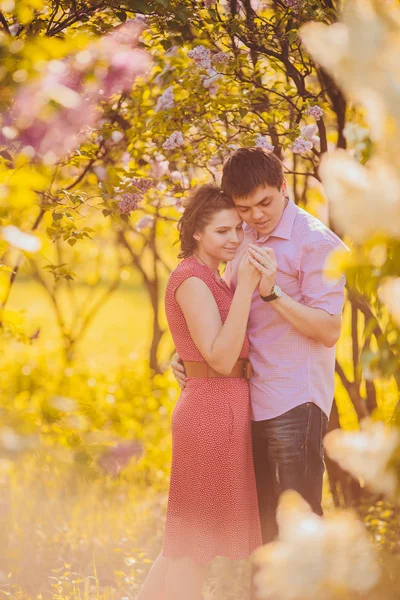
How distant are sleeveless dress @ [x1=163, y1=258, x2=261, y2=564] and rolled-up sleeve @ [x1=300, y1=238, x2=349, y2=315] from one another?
33 cm

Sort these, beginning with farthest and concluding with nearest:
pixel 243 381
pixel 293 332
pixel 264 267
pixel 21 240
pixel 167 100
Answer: pixel 167 100, pixel 243 381, pixel 293 332, pixel 264 267, pixel 21 240

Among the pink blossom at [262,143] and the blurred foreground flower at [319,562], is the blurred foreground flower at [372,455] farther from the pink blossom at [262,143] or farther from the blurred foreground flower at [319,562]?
the pink blossom at [262,143]

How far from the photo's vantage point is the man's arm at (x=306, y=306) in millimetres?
2535

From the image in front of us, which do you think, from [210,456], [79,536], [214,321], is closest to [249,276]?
[214,321]

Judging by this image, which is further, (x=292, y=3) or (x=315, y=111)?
(x=315, y=111)

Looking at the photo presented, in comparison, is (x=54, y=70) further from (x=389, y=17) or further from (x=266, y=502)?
(x=266, y=502)

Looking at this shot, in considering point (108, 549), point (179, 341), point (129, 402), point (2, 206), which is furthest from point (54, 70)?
point (129, 402)

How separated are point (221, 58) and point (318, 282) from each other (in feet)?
4.06

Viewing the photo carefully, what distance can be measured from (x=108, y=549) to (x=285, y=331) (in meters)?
2.13

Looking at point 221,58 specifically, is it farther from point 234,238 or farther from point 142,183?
point 234,238

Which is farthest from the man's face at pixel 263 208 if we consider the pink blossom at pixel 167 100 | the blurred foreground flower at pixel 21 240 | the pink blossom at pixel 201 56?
the blurred foreground flower at pixel 21 240

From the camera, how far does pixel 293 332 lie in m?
2.74

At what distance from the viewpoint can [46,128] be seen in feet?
7.77

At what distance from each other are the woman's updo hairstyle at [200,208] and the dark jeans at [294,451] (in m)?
0.80
